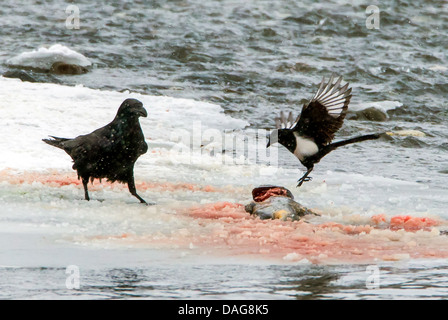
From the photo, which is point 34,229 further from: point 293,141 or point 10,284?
point 293,141

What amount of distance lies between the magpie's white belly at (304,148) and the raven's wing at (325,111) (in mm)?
62

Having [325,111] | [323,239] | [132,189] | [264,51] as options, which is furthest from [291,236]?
[264,51]

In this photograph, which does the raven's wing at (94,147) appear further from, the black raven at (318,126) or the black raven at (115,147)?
→ the black raven at (318,126)

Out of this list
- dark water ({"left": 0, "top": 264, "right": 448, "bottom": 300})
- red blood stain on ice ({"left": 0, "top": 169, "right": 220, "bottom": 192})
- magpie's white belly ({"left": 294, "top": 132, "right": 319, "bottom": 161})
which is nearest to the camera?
dark water ({"left": 0, "top": 264, "right": 448, "bottom": 300})

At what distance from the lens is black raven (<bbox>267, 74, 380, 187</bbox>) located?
6.95 m

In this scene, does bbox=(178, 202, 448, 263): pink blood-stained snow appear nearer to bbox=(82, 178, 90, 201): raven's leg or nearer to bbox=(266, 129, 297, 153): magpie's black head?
bbox=(82, 178, 90, 201): raven's leg

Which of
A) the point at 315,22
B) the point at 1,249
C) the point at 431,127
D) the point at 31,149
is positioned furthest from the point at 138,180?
the point at 315,22

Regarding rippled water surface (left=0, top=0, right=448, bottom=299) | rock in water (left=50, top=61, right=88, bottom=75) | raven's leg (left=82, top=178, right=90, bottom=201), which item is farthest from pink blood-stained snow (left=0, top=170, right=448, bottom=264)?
rock in water (left=50, top=61, right=88, bottom=75)

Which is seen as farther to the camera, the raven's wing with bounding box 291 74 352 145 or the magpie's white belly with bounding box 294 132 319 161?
the magpie's white belly with bounding box 294 132 319 161

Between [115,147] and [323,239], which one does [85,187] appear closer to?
[115,147]

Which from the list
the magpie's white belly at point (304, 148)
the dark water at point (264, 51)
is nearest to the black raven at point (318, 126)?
the magpie's white belly at point (304, 148)

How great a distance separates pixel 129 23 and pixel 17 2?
133 inches

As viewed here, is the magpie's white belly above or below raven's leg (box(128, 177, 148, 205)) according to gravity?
above

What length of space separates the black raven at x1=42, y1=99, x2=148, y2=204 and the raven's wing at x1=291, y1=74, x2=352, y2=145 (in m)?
1.59
